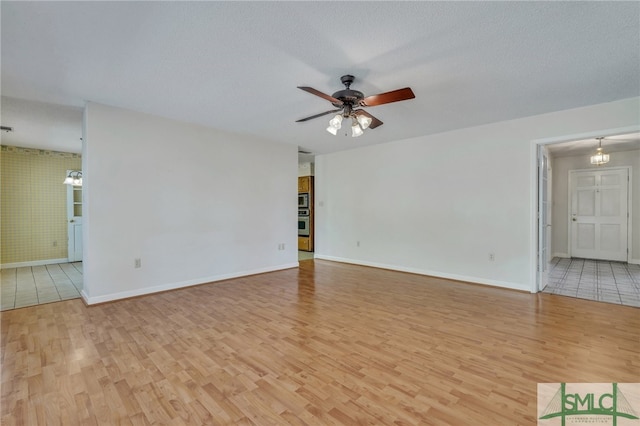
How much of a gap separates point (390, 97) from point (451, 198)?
2.89 meters

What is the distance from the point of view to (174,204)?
436 cm

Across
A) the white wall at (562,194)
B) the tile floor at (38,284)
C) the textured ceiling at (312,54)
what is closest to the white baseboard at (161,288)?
the tile floor at (38,284)

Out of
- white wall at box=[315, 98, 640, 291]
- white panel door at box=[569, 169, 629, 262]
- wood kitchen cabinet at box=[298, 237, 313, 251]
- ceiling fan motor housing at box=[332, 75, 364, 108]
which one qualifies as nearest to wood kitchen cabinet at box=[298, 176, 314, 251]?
wood kitchen cabinet at box=[298, 237, 313, 251]

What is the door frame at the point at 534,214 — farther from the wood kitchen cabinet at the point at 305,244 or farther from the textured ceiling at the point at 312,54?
the wood kitchen cabinet at the point at 305,244

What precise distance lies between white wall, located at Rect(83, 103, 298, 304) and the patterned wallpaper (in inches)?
145

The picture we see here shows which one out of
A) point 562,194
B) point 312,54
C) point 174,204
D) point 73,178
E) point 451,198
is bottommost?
point 174,204

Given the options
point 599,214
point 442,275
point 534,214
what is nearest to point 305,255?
point 442,275

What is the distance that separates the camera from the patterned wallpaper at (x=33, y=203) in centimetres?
574

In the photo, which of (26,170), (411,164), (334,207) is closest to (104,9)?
(411,164)

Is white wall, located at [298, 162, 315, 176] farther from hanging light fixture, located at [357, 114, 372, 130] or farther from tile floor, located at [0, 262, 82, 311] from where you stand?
tile floor, located at [0, 262, 82, 311]

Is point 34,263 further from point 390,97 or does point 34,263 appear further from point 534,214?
point 534,214

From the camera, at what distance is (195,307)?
3566 mm

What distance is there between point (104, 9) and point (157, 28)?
31 cm

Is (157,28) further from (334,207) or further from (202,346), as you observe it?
(334,207)
